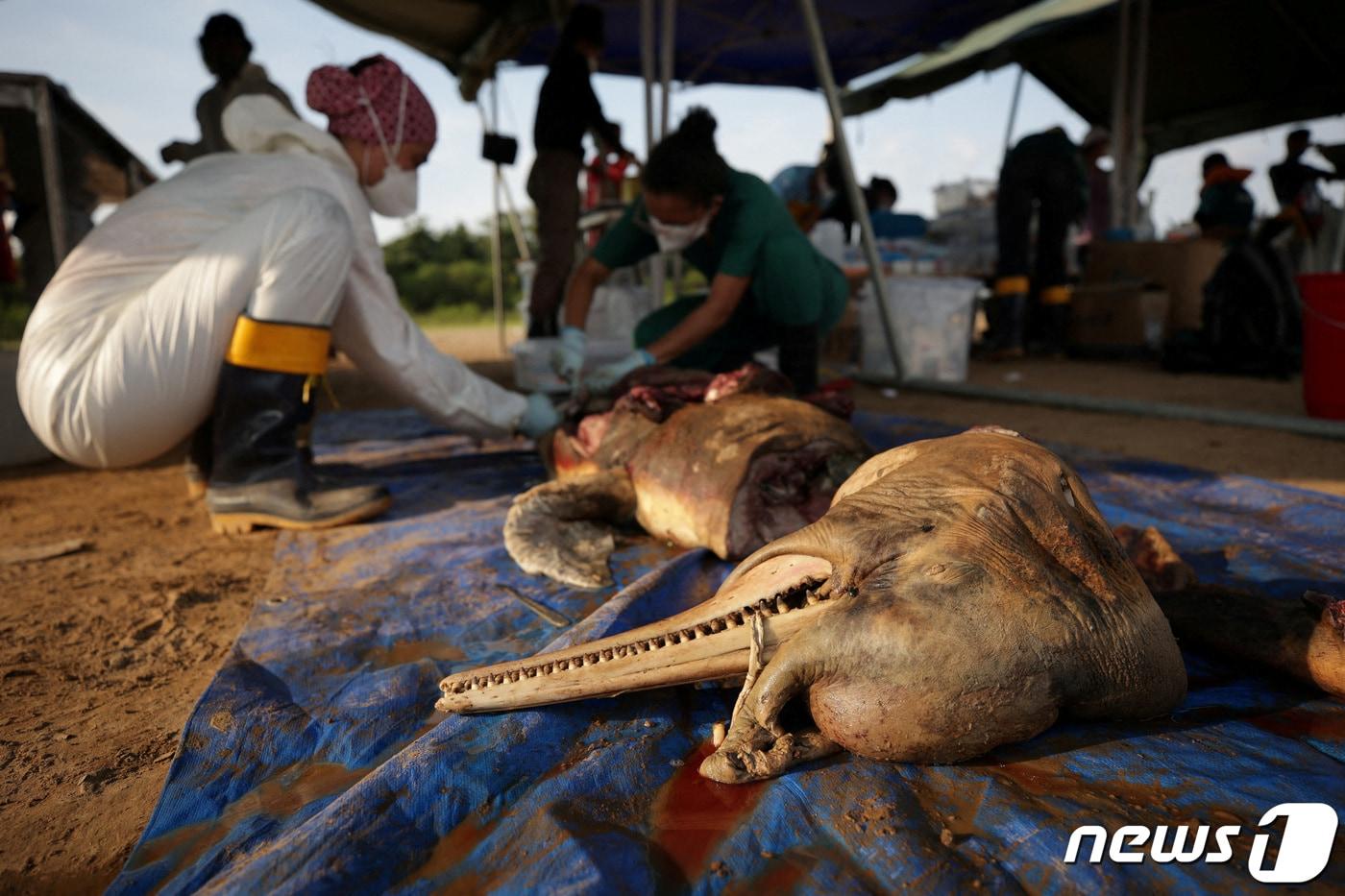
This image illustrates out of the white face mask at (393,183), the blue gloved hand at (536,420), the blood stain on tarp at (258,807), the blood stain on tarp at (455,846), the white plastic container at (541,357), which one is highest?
the white face mask at (393,183)

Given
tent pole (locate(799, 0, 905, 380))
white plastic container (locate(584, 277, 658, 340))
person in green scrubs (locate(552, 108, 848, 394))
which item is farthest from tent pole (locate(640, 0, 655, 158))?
person in green scrubs (locate(552, 108, 848, 394))

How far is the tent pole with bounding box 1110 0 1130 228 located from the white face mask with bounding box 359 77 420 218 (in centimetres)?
812

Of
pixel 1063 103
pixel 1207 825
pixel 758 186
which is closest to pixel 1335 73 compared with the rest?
pixel 1063 103

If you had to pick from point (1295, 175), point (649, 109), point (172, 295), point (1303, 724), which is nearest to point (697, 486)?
point (1303, 724)

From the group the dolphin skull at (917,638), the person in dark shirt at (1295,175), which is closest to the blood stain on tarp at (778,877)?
the dolphin skull at (917,638)

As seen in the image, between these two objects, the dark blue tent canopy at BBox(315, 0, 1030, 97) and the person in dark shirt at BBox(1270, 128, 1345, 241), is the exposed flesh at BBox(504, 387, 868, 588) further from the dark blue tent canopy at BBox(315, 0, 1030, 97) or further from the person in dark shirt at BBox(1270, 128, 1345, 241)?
the person in dark shirt at BBox(1270, 128, 1345, 241)

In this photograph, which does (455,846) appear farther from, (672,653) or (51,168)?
(51,168)

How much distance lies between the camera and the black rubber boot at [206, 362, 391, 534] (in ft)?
9.62

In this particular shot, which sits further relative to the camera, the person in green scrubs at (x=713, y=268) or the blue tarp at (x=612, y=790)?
the person in green scrubs at (x=713, y=268)

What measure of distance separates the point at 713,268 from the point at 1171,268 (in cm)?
561

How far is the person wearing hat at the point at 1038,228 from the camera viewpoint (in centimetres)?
731

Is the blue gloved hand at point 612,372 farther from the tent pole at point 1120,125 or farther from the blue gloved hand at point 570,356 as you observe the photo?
the tent pole at point 1120,125

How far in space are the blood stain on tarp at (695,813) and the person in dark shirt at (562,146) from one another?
5.24m

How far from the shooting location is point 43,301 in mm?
2805
